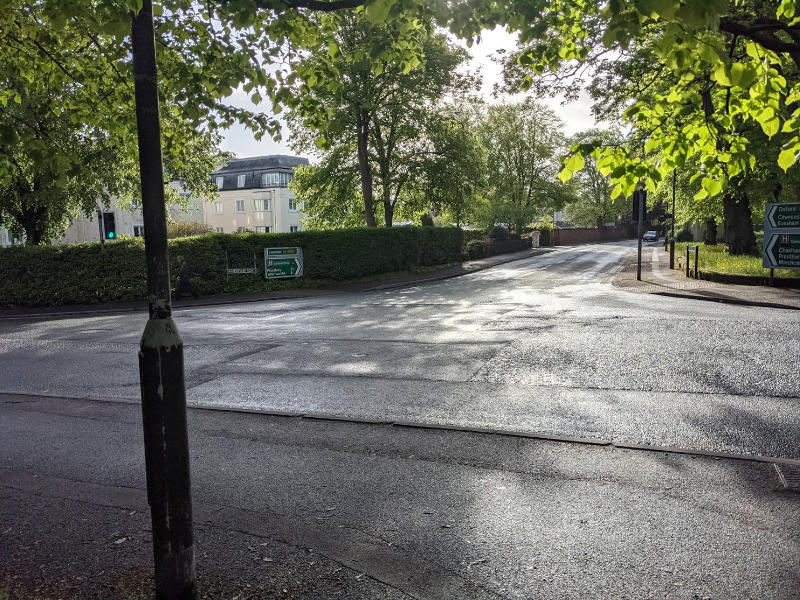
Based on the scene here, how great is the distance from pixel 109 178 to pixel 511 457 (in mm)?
23362

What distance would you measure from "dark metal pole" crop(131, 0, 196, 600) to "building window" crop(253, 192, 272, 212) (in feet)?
234

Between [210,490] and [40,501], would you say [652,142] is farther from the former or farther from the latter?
[40,501]

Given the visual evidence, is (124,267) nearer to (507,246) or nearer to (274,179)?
(507,246)

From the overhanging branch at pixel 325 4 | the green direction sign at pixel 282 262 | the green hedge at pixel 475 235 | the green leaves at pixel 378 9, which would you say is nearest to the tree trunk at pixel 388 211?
the green direction sign at pixel 282 262

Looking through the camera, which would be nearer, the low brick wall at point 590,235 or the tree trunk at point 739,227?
the tree trunk at point 739,227

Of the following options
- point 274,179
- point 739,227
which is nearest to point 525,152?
point 274,179

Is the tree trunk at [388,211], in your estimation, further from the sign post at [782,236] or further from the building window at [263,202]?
the building window at [263,202]

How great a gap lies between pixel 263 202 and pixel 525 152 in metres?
31.5

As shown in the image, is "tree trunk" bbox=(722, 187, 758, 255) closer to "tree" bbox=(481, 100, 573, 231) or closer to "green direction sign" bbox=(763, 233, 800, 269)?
"green direction sign" bbox=(763, 233, 800, 269)

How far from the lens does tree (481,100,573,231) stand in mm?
64438

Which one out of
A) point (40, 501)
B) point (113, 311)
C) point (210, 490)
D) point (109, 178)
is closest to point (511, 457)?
point (210, 490)

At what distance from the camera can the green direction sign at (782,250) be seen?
16828 mm

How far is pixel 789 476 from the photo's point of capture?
4488 mm

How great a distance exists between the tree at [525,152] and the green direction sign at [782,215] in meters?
46.2
